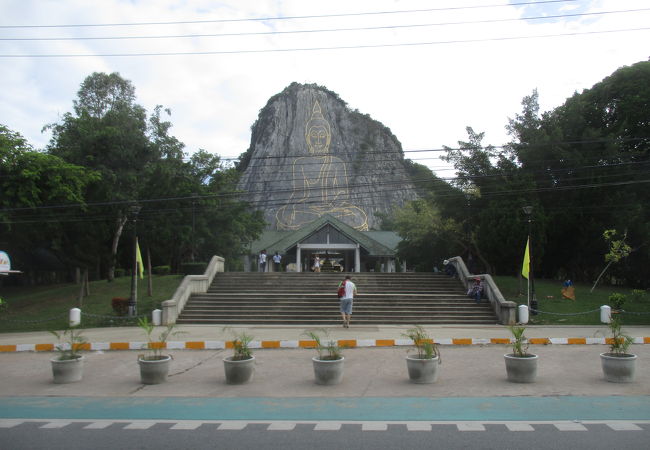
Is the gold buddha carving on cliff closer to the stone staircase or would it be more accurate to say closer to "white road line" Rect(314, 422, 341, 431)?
the stone staircase

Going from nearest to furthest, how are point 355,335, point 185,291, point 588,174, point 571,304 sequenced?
1. point 355,335
2. point 185,291
3. point 571,304
4. point 588,174

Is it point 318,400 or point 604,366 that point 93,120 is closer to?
point 318,400

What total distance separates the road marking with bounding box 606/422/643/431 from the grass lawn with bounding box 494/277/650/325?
13013mm

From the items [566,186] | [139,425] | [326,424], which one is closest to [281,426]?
[326,424]

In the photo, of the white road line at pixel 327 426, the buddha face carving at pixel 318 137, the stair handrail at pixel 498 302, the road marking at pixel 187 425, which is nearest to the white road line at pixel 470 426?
the white road line at pixel 327 426

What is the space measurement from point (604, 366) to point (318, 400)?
17.5 feet

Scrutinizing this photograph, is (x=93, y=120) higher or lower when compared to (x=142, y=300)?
higher

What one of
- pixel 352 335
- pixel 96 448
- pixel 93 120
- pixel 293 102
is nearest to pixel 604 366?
pixel 352 335

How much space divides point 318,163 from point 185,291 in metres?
64.1

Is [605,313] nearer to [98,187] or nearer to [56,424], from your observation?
[56,424]

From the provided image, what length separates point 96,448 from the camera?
19.5ft

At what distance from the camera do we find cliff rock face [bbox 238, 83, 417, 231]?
80.5m

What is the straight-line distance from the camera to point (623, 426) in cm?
667

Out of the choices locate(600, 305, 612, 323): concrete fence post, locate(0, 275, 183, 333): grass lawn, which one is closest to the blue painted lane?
locate(600, 305, 612, 323): concrete fence post
